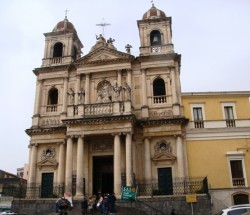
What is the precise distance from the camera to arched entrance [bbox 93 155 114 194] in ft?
91.5

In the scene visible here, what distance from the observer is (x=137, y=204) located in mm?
21781

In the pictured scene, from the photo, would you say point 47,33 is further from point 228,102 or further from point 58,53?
point 228,102

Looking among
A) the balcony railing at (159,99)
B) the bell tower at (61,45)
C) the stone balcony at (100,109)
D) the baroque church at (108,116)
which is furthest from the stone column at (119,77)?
the bell tower at (61,45)

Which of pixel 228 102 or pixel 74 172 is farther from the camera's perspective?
pixel 228 102

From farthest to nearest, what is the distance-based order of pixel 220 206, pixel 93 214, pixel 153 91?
pixel 153 91
pixel 220 206
pixel 93 214

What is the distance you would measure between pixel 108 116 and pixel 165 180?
7.07 metres

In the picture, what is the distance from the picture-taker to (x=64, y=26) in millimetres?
34000

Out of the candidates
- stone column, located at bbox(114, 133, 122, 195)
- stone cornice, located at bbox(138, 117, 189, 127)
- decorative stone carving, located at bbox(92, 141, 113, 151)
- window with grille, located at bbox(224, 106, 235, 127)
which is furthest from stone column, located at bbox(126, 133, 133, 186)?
window with grille, located at bbox(224, 106, 235, 127)

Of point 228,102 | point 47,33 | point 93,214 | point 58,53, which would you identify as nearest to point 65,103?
point 58,53

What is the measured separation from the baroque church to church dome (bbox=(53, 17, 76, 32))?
86cm

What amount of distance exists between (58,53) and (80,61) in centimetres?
407

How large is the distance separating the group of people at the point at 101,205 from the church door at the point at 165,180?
6084mm

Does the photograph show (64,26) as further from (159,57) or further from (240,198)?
(240,198)

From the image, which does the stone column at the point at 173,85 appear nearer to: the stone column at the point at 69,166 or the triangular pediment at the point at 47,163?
the stone column at the point at 69,166
